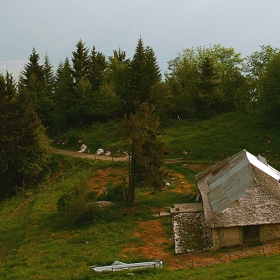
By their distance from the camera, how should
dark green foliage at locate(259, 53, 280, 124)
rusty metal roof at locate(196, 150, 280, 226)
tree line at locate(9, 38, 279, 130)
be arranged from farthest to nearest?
1. tree line at locate(9, 38, 279, 130)
2. dark green foliage at locate(259, 53, 280, 124)
3. rusty metal roof at locate(196, 150, 280, 226)

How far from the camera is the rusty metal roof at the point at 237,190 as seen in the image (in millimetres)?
24000

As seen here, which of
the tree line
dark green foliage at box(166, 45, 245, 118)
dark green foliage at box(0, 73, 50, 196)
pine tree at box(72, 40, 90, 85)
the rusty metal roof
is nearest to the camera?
the rusty metal roof

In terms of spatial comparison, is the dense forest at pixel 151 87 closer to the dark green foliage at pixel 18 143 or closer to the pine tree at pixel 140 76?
the pine tree at pixel 140 76

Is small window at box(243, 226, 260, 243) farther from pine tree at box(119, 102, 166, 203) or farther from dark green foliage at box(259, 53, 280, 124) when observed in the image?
dark green foliage at box(259, 53, 280, 124)

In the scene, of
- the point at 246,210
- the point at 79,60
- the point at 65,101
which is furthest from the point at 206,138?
the point at 79,60

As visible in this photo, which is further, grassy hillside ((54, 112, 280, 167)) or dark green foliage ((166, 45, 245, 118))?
dark green foliage ((166, 45, 245, 118))

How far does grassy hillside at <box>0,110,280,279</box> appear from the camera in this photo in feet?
68.4

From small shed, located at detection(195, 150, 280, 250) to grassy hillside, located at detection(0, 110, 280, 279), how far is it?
1.56 m

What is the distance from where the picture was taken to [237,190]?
2652 cm

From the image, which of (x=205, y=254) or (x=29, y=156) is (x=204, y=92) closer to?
(x=29, y=156)

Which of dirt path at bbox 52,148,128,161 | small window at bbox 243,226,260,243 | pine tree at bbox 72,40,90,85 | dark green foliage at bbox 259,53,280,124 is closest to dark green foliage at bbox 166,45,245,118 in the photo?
pine tree at bbox 72,40,90,85

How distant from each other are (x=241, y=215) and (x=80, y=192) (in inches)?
529

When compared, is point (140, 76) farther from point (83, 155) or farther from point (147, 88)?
point (83, 155)

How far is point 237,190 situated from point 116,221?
32.6 ft
